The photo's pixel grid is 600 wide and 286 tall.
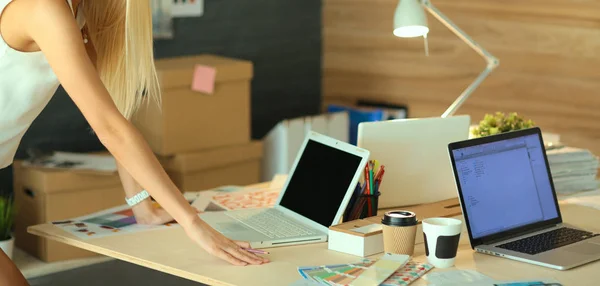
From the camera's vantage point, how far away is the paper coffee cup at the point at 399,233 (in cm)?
203

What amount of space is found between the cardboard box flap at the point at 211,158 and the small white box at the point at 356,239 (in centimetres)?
208

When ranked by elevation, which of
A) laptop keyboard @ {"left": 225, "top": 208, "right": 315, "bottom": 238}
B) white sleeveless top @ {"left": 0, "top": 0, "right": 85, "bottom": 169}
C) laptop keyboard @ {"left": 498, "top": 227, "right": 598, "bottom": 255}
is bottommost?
laptop keyboard @ {"left": 498, "top": 227, "right": 598, "bottom": 255}

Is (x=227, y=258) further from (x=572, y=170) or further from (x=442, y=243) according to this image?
(x=572, y=170)

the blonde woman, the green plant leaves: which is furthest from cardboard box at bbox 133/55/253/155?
the blonde woman

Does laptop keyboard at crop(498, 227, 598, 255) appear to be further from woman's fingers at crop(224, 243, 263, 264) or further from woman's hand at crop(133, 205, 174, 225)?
woman's hand at crop(133, 205, 174, 225)

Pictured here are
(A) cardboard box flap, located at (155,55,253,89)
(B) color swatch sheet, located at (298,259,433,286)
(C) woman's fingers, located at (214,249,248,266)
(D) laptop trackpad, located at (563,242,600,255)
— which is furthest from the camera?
(A) cardboard box flap, located at (155,55,253,89)

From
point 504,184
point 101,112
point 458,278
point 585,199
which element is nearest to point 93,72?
point 101,112

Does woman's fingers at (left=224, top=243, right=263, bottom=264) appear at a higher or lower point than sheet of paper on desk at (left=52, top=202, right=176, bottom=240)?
higher

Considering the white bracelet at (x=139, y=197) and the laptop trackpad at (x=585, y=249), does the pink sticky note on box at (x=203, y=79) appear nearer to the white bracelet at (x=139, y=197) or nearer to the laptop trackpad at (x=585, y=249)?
the white bracelet at (x=139, y=197)

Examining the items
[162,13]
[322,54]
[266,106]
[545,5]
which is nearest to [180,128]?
[162,13]

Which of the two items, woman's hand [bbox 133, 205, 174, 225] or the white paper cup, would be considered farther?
woman's hand [bbox 133, 205, 174, 225]

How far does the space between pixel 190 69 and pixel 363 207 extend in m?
2.04

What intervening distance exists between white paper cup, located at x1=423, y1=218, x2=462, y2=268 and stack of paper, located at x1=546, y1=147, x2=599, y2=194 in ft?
2.74

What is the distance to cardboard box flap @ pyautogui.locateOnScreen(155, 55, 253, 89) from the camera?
4.07 metres
